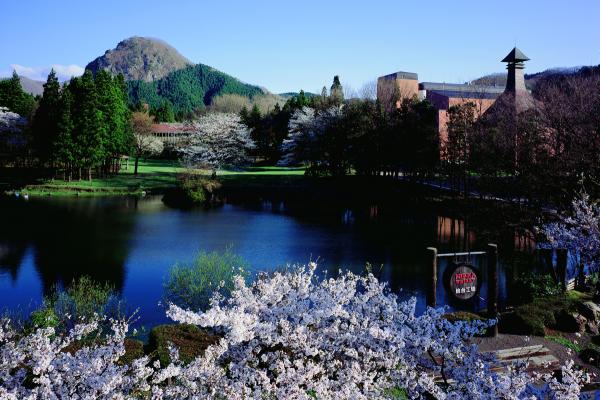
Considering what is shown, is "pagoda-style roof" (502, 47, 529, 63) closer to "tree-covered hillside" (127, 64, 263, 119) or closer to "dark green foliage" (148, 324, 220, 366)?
"dark green foliage" (148, 324, 220, 366)

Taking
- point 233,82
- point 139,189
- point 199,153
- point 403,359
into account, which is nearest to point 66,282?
point 403,359

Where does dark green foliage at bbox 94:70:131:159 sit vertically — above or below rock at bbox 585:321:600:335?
above

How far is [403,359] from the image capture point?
6.67m

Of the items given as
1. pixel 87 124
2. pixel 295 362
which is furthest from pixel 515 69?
pixel 295 362

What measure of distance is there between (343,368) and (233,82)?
174m

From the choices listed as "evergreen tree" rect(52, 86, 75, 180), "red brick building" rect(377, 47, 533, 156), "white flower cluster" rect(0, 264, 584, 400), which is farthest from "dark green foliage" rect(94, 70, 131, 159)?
"white flower cluster" rect(0, 264, 584, 400)

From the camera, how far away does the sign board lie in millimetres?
12258

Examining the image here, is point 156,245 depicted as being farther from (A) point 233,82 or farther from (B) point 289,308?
(A) point 233,82

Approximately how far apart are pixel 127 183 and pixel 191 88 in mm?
132145

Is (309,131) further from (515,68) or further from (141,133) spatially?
(515,68)

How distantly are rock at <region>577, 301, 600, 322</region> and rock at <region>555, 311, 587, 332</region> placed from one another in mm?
170

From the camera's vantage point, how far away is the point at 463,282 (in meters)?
12.4

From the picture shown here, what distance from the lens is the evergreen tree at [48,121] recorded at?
4285cm

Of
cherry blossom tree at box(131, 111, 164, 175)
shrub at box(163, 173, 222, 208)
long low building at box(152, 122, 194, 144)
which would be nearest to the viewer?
shrub at box(163, 173, 222, 208)
